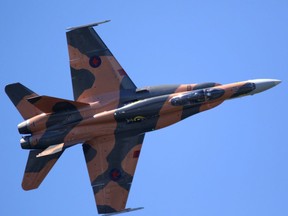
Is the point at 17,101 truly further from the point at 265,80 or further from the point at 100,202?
the point at 265,80

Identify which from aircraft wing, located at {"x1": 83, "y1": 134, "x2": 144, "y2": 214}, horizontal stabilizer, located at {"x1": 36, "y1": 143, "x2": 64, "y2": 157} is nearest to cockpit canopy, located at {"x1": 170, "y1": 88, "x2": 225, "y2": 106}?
aircraft wing, located at {"x1": 83, "y1": 134, "x2": 144, "y2": 214}

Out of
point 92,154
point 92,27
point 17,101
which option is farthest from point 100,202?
point 92,27

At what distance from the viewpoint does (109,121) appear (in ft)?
100

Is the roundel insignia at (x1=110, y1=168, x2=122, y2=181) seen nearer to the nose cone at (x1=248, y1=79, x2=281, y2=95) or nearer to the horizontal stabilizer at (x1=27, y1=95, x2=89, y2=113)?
the horizontal stabilizer at (x1=27, y1=95, x2=89, y2=113)

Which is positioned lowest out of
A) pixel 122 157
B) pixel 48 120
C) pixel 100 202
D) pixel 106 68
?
pixel 100 202

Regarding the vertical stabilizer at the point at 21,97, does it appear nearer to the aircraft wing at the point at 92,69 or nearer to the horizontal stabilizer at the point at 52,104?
the horizontal stabilizer at the point at 52,104

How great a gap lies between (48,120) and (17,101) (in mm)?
2138

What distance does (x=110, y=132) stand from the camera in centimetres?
3075

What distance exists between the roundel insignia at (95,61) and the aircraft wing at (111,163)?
3908mm

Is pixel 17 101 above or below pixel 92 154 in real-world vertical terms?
above

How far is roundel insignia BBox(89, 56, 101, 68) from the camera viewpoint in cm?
3197

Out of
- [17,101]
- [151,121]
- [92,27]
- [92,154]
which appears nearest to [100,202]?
[92,154]

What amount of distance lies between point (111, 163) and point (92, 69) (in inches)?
197

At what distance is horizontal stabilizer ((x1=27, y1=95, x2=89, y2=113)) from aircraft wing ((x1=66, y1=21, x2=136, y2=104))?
0.79 m
